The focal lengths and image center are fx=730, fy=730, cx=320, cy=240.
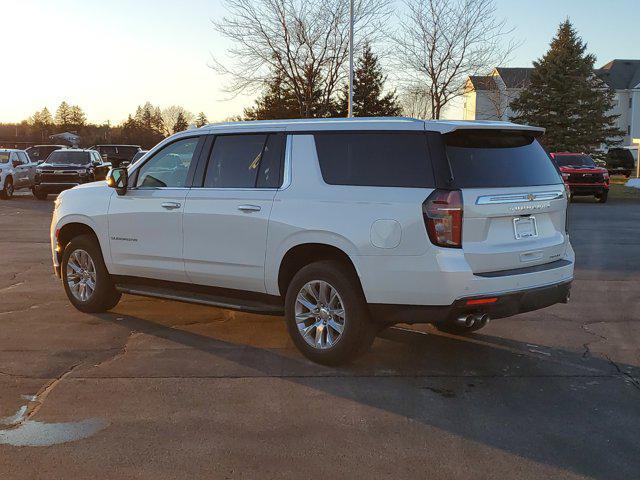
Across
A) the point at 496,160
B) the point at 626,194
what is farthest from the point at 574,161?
the point at 496,160

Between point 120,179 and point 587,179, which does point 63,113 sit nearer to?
point 587,179

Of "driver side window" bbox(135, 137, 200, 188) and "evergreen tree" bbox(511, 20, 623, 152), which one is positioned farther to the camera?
"evergreen tree" bbox(511, 20, 623, 152)

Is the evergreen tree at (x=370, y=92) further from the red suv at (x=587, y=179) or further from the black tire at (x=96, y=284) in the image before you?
the black tire at (x=96, y=284)

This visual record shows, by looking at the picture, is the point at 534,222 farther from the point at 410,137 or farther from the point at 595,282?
the point at 595,282

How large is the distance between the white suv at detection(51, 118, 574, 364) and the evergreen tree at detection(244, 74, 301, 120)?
3296 centimetres

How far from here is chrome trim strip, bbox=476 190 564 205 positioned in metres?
5.14

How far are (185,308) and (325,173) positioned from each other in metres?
2.87

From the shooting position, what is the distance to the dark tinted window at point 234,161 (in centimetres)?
624

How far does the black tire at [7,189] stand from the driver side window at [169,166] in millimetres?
22675

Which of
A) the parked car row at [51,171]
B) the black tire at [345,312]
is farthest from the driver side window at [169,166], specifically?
the parked car row at [51,171]

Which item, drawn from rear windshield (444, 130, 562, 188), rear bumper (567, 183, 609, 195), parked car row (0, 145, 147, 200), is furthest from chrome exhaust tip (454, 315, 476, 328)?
rear bumper (567, 183, 609, 195)

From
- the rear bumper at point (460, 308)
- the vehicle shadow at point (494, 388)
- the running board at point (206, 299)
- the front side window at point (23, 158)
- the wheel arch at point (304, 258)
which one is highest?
the front side window at point (23, 158)

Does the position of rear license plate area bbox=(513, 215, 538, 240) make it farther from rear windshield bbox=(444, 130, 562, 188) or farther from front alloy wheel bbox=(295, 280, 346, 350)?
front alloy wheel bbox=(295, 280, 346, 350)

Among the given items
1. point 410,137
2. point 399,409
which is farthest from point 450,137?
point 399,409
